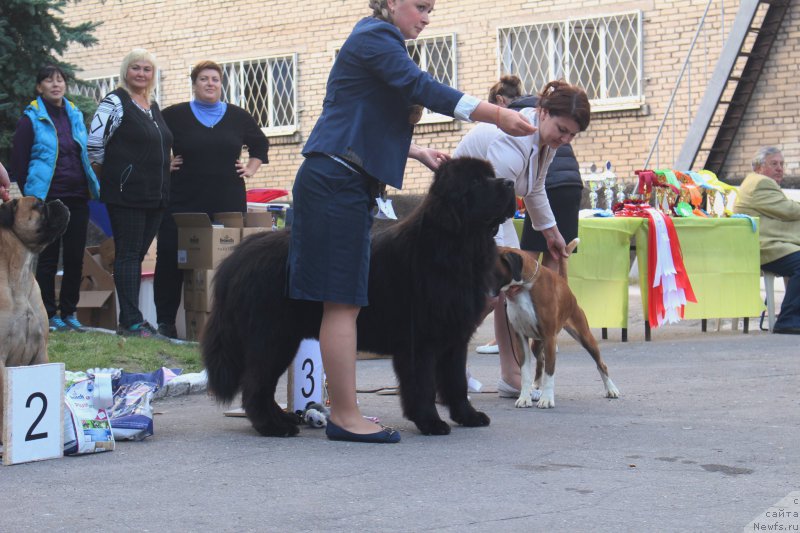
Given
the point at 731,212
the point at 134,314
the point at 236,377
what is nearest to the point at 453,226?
the point at 236,377

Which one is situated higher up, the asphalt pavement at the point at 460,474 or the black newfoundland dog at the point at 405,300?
the black newfoundland dog at the point at 405,300

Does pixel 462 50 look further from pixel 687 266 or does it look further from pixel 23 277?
pixel 23 277

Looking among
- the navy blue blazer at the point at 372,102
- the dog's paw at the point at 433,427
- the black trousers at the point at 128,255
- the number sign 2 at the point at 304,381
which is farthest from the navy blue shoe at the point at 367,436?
the black trousers at the point at 128,255

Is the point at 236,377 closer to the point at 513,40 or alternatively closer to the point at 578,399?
the point at 578,399

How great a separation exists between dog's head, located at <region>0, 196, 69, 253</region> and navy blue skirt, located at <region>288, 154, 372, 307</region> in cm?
107

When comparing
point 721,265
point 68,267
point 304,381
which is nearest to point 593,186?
point 721,265

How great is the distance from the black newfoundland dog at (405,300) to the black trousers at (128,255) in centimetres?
319

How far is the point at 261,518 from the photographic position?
3543 mm

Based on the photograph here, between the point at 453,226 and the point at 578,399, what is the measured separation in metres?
1.94

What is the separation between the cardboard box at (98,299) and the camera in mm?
9031

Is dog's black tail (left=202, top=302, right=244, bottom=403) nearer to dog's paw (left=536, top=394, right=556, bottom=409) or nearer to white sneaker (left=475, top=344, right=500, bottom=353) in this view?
dog's paw (left=536, top=394, right=556, bottom=409)

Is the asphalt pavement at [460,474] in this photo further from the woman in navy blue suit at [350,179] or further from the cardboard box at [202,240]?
the cardboard box at [202,240]

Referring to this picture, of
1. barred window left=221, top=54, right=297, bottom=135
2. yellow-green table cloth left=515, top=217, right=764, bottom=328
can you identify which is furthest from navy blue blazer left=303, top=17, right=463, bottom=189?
barred window left=221, top=54, right=297, bottom=135

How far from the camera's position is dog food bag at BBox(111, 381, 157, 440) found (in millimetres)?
5062
